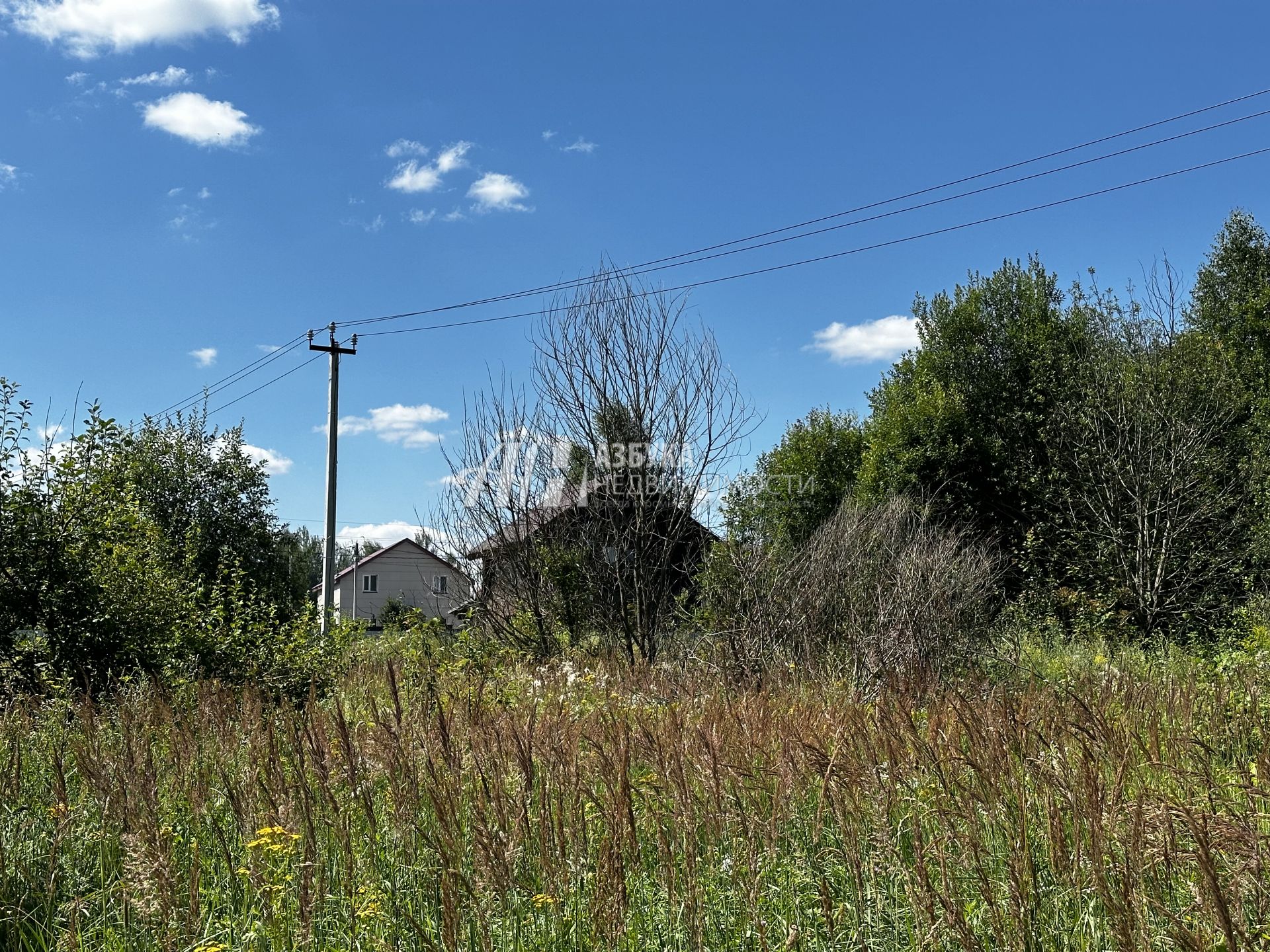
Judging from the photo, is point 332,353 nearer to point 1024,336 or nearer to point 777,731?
point 1024,336

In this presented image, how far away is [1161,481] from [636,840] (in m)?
14.8

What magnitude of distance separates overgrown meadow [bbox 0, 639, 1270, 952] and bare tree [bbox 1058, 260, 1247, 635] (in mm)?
12054

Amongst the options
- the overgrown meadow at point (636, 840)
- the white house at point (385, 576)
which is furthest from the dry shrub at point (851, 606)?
the white house at point (385, 576)

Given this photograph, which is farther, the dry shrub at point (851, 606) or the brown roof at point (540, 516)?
the brown roof at point (540, 516)

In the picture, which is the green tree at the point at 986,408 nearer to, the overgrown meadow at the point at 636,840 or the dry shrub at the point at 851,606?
the dry shrub at the point at 851,606

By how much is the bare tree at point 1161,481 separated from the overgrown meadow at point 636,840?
39.5 feet

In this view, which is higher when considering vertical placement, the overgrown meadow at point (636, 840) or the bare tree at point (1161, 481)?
the bare tree at point (1161, 481)

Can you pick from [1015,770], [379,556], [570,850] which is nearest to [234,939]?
[570,850]

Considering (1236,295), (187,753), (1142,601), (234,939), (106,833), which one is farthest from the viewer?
(1236,295)

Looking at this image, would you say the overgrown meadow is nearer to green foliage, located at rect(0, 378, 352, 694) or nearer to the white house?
green foliage, located at rect(0, 378, 352, 694)

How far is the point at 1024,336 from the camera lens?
18125mm

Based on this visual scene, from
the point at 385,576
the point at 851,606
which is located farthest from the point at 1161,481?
the point at 385,576

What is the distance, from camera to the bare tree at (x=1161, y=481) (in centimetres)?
1435

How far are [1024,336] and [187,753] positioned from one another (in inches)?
702
